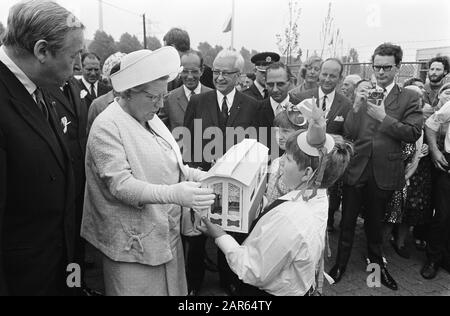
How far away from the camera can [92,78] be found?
5375mm

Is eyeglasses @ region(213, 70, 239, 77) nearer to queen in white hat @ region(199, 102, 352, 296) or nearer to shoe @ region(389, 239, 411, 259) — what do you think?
queen in white hat @ region(199, 102, 352, 296)

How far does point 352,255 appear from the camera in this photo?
464cm

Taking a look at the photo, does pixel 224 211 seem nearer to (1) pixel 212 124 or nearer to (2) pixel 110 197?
(2) pixel 110 197

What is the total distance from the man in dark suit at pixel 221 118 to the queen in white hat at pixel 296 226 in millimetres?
1671

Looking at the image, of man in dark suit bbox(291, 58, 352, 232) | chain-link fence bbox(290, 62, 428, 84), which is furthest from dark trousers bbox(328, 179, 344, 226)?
chain-link fence bbox(290, 62, 428, 84)

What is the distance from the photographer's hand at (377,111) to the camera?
3.49 meters

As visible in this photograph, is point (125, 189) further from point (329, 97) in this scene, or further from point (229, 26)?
point (229, 26)

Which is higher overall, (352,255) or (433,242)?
(433,242)

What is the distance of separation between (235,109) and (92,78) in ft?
9.12

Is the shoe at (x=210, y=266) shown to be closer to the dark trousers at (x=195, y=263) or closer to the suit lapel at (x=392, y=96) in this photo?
the dark trousers at (x=195, y=263)

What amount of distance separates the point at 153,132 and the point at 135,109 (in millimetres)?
189
